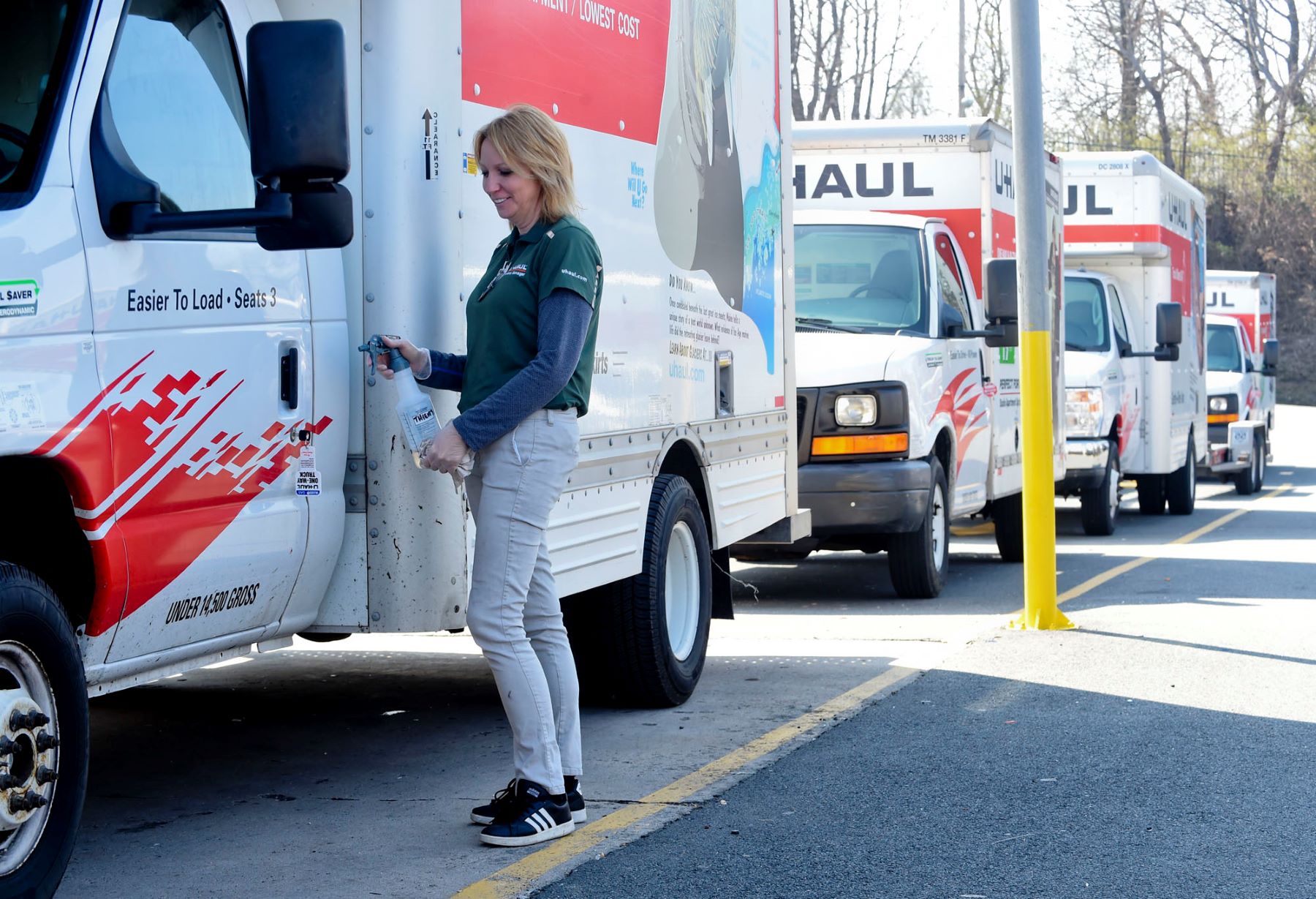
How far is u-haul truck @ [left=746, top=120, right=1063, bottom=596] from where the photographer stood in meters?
10.3

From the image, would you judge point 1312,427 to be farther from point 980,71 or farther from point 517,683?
point 517,683

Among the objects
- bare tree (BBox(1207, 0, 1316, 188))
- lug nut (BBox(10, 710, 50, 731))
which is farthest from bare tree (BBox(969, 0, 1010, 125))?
lug nut (BBox(10, 710, 50, 731))

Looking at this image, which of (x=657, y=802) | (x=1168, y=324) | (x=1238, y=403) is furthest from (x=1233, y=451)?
(x=657, y=802)

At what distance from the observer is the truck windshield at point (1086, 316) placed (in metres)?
15.8

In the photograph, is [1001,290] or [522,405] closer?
[522,405]

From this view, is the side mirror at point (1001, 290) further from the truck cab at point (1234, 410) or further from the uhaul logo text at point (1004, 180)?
the truck cab at point (1234, 410)

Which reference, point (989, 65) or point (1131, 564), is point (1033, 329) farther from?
point (989, 65)

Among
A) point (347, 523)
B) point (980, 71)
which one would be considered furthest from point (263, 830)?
point (980, 71)

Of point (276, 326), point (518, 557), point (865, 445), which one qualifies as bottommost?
point (518, 557)

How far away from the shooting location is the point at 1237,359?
2289 cm

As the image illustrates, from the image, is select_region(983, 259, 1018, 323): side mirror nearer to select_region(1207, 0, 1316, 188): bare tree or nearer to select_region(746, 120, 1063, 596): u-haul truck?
select_region(746, 120, 1063, 596): u-haul truck

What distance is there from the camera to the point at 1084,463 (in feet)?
49.0

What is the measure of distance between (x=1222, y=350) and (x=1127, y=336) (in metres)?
7.34

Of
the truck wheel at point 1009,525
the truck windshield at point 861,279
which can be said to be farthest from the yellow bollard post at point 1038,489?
the truck wheel at point 1009,525
